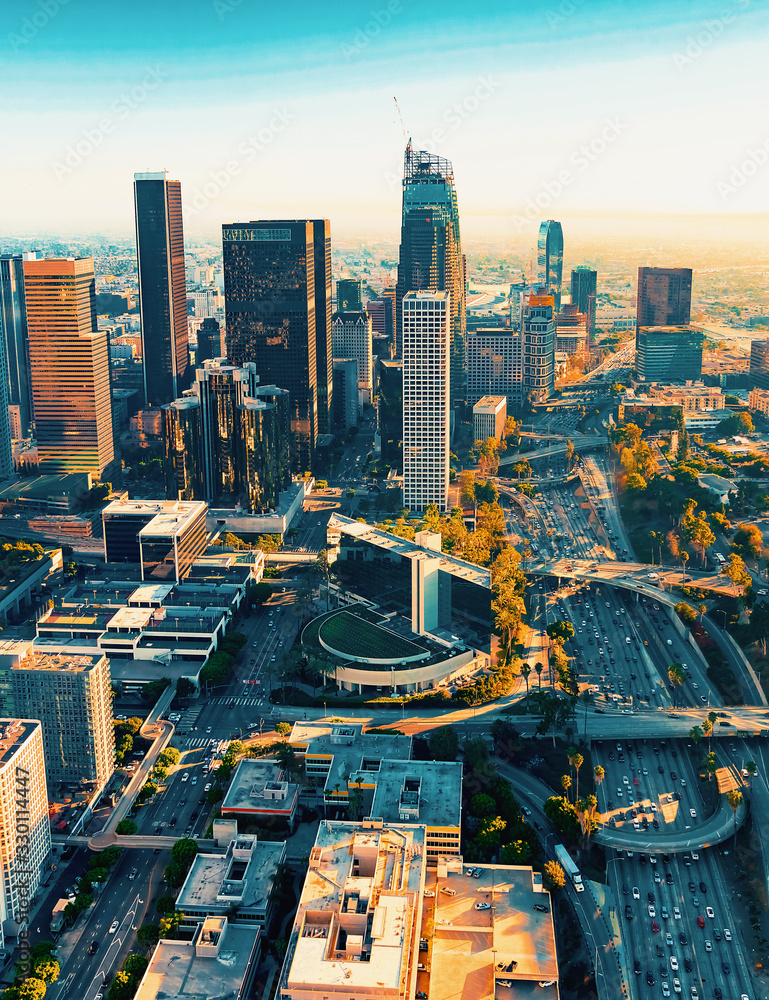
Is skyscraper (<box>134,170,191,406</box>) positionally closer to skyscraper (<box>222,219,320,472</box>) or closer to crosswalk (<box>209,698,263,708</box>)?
skyscraper (<box>222,219,320,472</box>)

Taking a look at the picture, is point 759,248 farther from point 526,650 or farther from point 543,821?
point 543,821

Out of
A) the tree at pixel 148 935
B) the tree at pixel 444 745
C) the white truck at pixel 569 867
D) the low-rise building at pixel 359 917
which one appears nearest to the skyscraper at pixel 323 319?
the tree at pixel 444 745

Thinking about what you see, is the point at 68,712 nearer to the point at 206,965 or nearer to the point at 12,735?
the point at 12,735

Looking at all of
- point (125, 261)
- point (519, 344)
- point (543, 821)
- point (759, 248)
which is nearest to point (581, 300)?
point (759, 248)

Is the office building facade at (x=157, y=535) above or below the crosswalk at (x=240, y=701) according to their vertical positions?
above

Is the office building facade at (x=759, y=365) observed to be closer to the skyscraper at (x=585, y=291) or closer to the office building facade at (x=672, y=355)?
the office building facade at (x=672, y=355)

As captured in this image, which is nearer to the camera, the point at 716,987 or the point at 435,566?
the point at 716,987

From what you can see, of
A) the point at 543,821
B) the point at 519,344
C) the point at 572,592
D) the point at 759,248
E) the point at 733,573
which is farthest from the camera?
the point at 759,248
